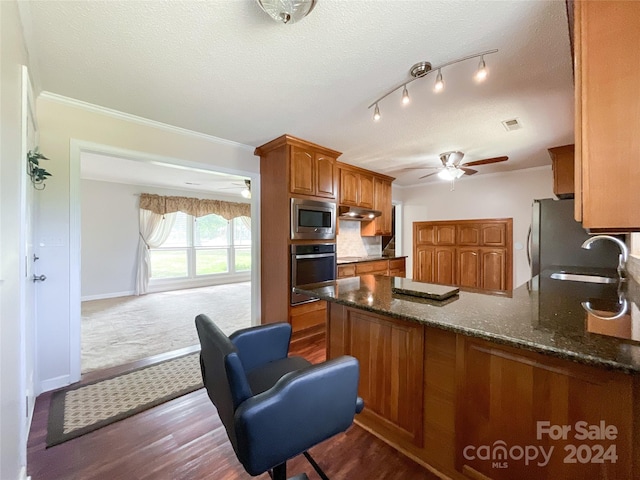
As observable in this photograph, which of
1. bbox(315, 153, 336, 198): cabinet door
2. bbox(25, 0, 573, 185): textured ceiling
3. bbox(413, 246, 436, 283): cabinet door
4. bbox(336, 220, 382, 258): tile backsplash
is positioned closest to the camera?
bbox(25, 0, 573, 185): textured ceiling

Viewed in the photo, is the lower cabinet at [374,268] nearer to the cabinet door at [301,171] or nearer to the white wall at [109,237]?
the cabinet door at [301,171]

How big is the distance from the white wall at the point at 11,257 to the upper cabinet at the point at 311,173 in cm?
214

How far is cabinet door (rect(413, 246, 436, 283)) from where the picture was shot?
547cm

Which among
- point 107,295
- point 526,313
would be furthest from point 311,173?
point 107,295

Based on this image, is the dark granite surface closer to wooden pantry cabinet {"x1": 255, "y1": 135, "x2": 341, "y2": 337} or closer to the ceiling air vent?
wooden pantry cabinet {"x1": 255, "y1": 135, "x2": 341, "y2": 337}

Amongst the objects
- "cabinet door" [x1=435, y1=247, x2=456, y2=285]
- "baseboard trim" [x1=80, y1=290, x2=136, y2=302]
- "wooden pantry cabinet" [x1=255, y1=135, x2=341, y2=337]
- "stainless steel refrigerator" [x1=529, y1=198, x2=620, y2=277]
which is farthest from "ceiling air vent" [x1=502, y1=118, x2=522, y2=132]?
"baseboard trim" [x1=80, y1=290, x2=136, y2=302]

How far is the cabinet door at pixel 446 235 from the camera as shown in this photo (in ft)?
17.1

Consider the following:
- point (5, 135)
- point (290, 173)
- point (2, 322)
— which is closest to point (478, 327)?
point (2, 322)

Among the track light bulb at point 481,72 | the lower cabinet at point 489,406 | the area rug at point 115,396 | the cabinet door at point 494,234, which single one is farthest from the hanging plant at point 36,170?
the cabinet door at point 494,234

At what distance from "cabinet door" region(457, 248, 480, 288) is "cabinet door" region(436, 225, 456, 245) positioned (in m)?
0.25

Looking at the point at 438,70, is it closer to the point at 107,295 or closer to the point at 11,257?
the point at 11,257

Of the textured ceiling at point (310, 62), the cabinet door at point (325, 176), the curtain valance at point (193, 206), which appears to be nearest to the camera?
the textured ceiling at point (310, 62)

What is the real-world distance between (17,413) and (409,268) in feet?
18.5

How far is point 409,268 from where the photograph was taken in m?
5.77
